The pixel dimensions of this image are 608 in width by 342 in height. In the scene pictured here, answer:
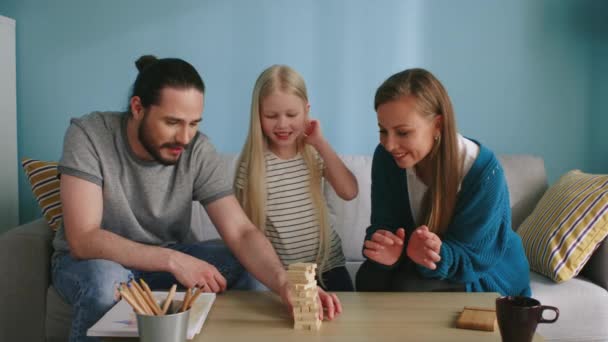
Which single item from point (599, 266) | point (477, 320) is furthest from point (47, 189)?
point (599, 266)

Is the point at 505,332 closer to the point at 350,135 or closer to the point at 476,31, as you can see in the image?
the point at 350,135

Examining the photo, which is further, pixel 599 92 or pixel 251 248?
pixel 599 92

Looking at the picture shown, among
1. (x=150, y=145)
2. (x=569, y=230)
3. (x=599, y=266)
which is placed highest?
(x=150, y=145)

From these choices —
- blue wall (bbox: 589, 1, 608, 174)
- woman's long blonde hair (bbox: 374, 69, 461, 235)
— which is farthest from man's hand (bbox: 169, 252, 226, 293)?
blue wall (bbox: 589, 1, 608, 174)

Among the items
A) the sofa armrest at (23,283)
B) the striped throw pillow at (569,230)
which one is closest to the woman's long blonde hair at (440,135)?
the striped throw pillow at (569,230)

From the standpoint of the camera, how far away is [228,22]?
273 cm

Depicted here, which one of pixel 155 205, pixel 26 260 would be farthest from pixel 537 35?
pixel 26 260

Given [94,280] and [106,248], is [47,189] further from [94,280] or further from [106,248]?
[94,280]

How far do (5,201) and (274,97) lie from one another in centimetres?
141

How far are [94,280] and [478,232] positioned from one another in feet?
3.06

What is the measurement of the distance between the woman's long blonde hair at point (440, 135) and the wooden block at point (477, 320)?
0.42m

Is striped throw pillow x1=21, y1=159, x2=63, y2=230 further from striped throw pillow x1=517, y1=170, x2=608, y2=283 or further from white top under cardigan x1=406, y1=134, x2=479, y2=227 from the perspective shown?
striped throw pillow x1=517, y1=170, x2=608, y2=283

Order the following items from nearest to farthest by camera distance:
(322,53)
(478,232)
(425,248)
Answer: (425,248), (478,232), (322,53)

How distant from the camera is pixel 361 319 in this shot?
1.31m
